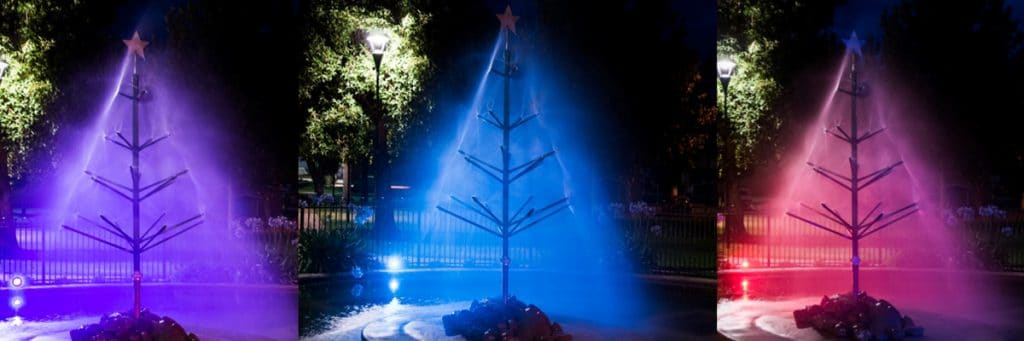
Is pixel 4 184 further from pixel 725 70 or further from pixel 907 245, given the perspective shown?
pixel 907 245

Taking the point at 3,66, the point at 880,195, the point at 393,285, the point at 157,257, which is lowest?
the point at 393,285

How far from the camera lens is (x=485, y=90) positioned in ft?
41.5

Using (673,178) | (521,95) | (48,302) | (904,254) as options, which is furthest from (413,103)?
(904,254)

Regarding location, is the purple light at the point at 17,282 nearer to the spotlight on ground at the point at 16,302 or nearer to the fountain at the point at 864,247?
the spotlight on ground at the point at 16,302

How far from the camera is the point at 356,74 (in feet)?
47.8

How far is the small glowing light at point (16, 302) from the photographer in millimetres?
10930

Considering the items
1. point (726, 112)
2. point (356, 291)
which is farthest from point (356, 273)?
point (726, 112)

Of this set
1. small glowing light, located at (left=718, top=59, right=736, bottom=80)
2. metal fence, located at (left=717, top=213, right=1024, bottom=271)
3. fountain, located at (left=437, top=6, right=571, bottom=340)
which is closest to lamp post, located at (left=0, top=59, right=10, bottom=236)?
fountain, located at (left=437, top=6, right=571, bottom=340)

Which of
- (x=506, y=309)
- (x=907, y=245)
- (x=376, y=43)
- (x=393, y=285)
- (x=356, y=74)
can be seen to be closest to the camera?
(x=506, y=309)

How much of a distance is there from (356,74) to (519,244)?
358 cm

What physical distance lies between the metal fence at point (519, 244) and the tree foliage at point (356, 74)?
101 centimetres

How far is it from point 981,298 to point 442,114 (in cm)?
758

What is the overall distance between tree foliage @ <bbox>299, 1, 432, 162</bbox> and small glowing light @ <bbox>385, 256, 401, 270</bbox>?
1709 mm

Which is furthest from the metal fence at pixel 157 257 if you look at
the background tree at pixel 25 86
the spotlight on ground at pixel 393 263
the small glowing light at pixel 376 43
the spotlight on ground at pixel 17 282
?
the small glowing light at pixel 376 43
